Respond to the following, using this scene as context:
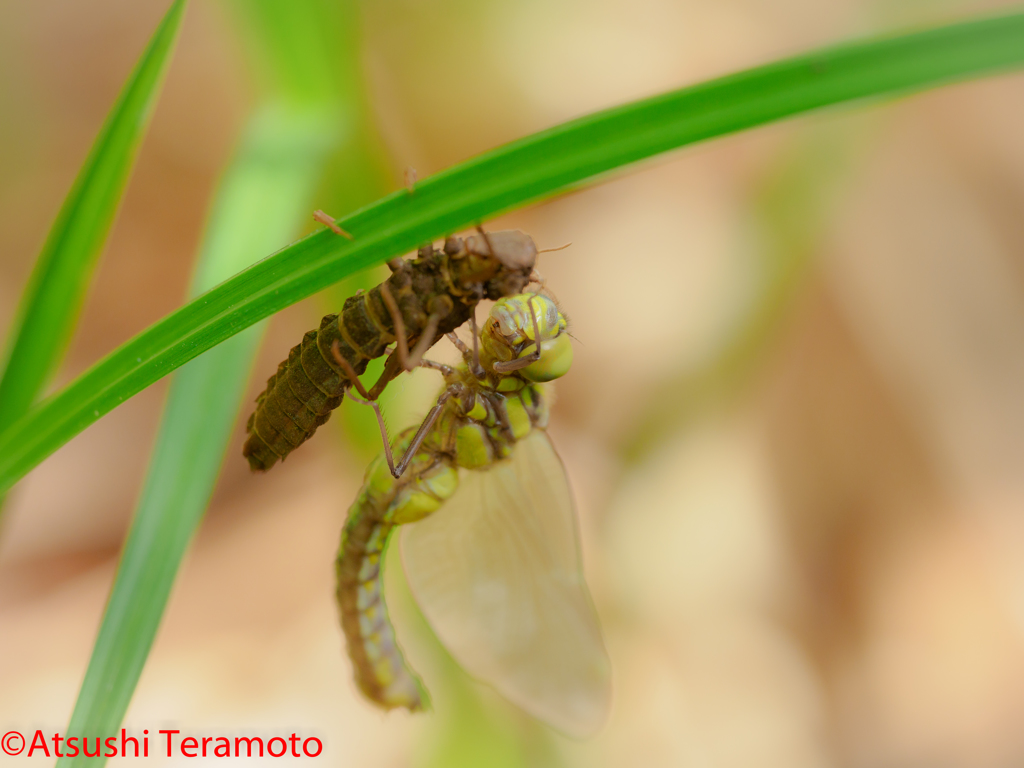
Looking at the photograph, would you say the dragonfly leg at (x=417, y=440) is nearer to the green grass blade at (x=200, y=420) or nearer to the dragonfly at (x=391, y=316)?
the dragonfly at (x=391, y=316)

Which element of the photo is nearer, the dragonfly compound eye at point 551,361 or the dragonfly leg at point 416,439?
the dragonfly leg at point 416,439

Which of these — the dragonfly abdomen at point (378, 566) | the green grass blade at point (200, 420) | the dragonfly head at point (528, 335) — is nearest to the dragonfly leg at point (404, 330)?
the dragonfly head at point (528, 335)

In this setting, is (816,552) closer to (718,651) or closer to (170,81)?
(718,651)

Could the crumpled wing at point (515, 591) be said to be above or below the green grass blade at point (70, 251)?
below

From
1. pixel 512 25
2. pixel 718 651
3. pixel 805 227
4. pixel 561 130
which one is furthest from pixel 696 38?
pixel 561 130

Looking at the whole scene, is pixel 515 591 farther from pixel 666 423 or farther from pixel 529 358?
pixel 666 423

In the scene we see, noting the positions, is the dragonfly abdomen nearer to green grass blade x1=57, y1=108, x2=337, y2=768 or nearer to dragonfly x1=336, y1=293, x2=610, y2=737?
dragonfly x1=336, y1=293, x2=610, y2=737

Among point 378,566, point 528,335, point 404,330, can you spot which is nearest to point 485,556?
point 378,566
